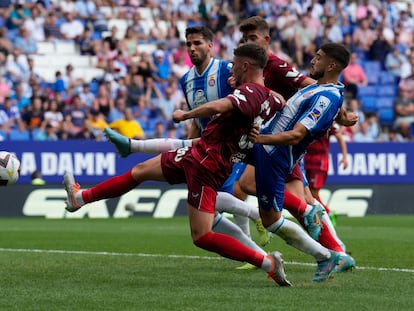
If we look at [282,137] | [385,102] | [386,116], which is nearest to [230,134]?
[282,137]

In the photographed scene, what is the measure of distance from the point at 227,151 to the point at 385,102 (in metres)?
18.8

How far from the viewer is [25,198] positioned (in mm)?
20234

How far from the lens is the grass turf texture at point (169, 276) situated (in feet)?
25.9

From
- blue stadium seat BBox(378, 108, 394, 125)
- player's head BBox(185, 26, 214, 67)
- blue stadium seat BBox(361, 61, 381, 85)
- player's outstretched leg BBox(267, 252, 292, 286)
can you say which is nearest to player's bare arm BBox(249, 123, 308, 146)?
player's outstretched leg BBox(267, 252, 292, 286)

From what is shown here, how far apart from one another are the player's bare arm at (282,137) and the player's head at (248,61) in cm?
47

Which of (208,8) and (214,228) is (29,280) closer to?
(214,228)

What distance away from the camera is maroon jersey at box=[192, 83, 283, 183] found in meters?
8.77

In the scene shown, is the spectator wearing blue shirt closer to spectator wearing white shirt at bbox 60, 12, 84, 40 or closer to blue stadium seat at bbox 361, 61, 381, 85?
spectator wearing white shirt at bbox 60, 12, 84, 40

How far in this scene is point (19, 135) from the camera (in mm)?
21422

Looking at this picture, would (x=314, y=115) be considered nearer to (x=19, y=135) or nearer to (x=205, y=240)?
(x=205, y=240)

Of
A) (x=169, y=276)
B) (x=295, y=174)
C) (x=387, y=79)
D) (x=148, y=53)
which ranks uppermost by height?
(x=295, y=174)

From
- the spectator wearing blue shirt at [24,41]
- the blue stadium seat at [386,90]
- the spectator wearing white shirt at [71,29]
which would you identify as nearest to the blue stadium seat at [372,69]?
the blue stadium seat at [386,90]

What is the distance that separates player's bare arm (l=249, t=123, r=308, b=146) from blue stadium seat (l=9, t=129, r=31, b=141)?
12948 millimetres

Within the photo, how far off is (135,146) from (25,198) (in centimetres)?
1076
